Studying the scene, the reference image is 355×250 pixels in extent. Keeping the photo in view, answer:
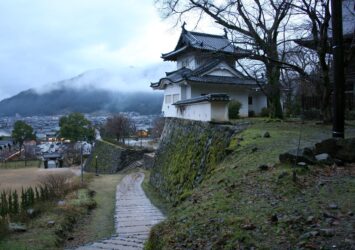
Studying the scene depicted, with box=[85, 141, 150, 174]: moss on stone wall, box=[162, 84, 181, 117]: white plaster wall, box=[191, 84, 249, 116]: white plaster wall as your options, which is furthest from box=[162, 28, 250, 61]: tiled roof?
box=[85, 141, 150, 174]: moss on stone wall

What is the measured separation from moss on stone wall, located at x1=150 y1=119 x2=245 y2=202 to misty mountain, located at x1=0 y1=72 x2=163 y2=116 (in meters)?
124

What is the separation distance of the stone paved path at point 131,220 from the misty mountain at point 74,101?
127m

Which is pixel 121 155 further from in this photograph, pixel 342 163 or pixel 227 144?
pixel 342 163

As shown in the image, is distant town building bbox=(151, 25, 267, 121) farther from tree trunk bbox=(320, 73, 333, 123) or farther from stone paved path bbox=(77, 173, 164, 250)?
tree trunk bbox=(320, 73, 333, 123)

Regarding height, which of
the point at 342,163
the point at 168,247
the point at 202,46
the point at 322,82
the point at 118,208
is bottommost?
the point at 118,208

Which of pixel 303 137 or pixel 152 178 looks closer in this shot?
pixel 303 137

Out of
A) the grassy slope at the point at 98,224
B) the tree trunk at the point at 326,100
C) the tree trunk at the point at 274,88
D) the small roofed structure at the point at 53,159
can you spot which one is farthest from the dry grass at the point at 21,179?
the tree trunk at the point at 326,100

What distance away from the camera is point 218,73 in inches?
1086

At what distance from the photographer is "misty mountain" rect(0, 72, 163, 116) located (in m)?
157

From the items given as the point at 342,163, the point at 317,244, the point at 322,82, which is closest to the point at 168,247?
the point at 317,244

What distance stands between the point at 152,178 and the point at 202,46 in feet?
36.8

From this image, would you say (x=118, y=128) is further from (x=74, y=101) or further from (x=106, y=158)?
(x=74, y=101)

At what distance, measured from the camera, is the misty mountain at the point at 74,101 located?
157 metres

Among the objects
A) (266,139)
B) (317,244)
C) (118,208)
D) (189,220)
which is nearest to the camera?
(317,244)
